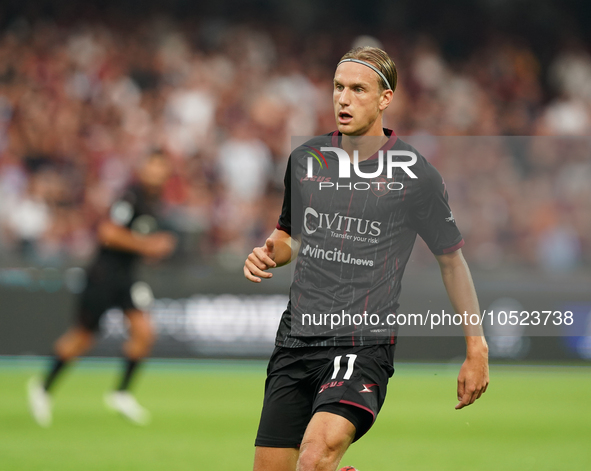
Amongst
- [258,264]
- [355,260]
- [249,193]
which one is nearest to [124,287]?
[249,193]

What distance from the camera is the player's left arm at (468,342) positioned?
13.6 ft

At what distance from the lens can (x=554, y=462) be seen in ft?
23.9

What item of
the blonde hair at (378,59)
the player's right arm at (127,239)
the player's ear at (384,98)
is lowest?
the player's ear at (384,98)

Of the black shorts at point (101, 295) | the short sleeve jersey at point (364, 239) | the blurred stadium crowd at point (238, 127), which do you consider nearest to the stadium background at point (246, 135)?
the blurred stadium crowd at point (238, 127)

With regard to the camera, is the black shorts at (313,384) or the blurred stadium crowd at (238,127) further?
the blurred stadium crowd at (238,127)

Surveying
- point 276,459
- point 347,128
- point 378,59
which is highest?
point 378,59

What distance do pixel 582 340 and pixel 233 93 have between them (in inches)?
296

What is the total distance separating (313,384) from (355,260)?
64 centimetres

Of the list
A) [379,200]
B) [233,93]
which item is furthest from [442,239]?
[233,93]

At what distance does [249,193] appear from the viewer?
14.6 m

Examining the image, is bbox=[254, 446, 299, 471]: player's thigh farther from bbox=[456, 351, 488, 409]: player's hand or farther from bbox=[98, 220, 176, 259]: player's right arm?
bbox=[98, 220, 176, 259]: player's right arm

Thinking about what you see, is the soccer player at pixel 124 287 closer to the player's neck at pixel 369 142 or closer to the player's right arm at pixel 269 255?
the player's right arm at pixel 269 255

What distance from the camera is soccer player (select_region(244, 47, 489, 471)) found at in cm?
427

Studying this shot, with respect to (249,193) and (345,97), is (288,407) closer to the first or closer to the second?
(345,97)
